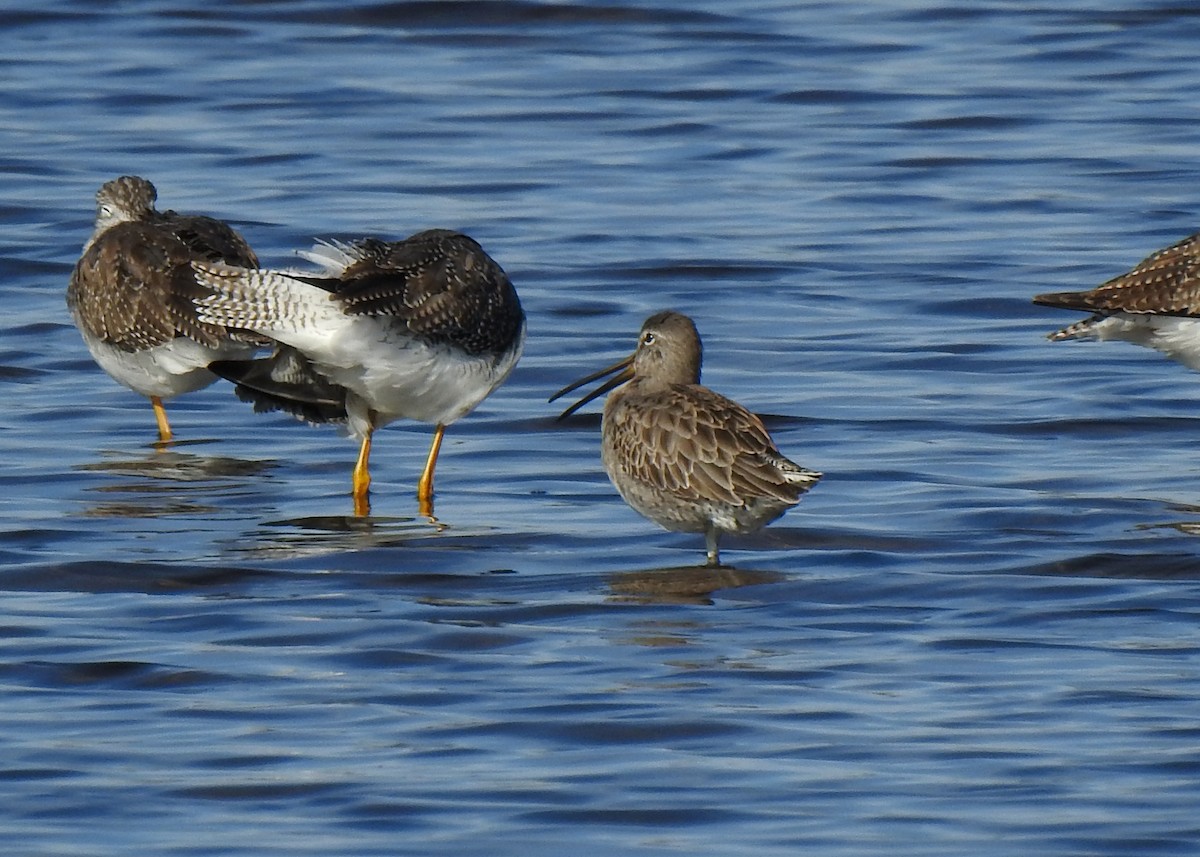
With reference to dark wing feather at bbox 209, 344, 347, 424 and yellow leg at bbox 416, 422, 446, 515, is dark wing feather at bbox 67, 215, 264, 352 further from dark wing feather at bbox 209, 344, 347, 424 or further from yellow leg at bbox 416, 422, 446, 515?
yellow leg at bbox 416, 422, 446, 515

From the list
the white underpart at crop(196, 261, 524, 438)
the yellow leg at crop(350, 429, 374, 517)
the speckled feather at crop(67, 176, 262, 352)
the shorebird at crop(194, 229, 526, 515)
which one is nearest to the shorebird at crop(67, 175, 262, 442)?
the speckled feather at crop(67, 176, 262, 352)

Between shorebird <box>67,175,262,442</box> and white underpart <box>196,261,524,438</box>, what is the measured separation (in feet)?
2.82

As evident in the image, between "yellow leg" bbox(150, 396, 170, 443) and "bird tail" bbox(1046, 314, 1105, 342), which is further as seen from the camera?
"bird tail" bbox(1046, 314, 1105, 342)

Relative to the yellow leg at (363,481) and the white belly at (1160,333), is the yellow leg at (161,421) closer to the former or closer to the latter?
the yellow leg at (363,481)

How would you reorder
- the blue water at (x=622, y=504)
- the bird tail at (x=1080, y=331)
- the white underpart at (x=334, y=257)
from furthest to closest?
the bird tail at (x=1080, y=331)
the white underpart at (x=334, y=257)
the blue water at (x=622, y=504)

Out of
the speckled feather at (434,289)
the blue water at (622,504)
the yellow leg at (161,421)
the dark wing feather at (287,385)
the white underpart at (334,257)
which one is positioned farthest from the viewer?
the yellow leg at (161,421)

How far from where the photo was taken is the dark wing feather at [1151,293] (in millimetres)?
13117

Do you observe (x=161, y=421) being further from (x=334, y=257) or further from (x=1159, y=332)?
(x=1159, y=332)

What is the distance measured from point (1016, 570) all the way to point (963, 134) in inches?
437

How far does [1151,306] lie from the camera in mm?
13148

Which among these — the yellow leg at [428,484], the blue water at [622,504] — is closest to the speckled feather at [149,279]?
the blue water at [622,504]

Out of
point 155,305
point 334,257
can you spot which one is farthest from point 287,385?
point 155,305

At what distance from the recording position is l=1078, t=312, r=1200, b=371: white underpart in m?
13.1

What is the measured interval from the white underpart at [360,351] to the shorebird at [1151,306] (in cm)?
328
